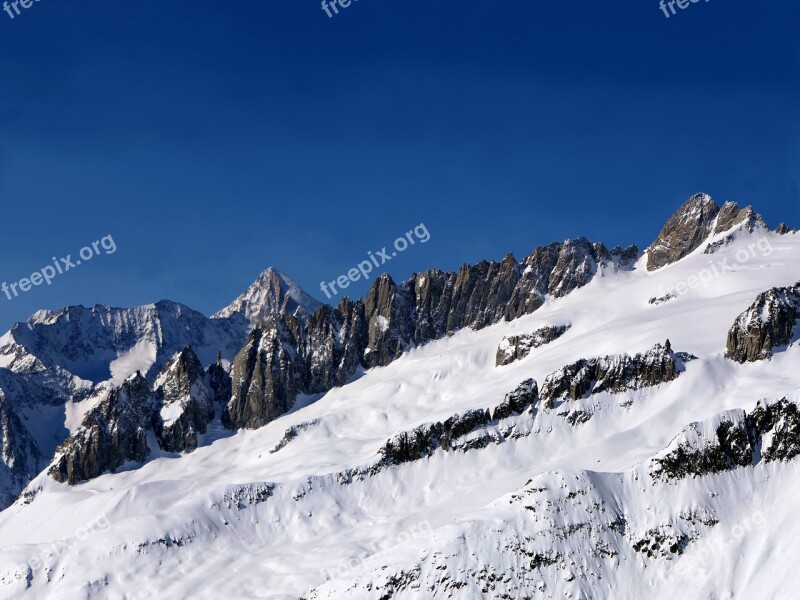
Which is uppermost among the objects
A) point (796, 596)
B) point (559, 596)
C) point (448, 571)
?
point (448, 571)

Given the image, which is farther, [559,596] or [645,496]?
[645,496]

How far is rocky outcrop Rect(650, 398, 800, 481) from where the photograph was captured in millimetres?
170500

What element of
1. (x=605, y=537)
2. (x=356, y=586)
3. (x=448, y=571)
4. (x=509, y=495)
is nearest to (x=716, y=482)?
(x=605, y=537)

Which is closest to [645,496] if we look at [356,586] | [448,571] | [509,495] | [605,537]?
[605,537]

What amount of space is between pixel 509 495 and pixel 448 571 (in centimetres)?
2032

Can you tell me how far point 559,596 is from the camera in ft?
516

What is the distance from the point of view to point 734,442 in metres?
174

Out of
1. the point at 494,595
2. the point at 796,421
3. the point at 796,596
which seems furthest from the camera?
the point at 796,421

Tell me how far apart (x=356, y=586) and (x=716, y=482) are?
204 ft

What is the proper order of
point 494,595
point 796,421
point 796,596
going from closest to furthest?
1. point 796,596
2. point 494,595
3. point 796,421

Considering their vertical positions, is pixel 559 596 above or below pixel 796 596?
above

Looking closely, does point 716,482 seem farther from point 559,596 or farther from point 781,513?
point 559,596

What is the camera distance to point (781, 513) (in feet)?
536

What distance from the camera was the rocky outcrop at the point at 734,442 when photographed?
170500mm
